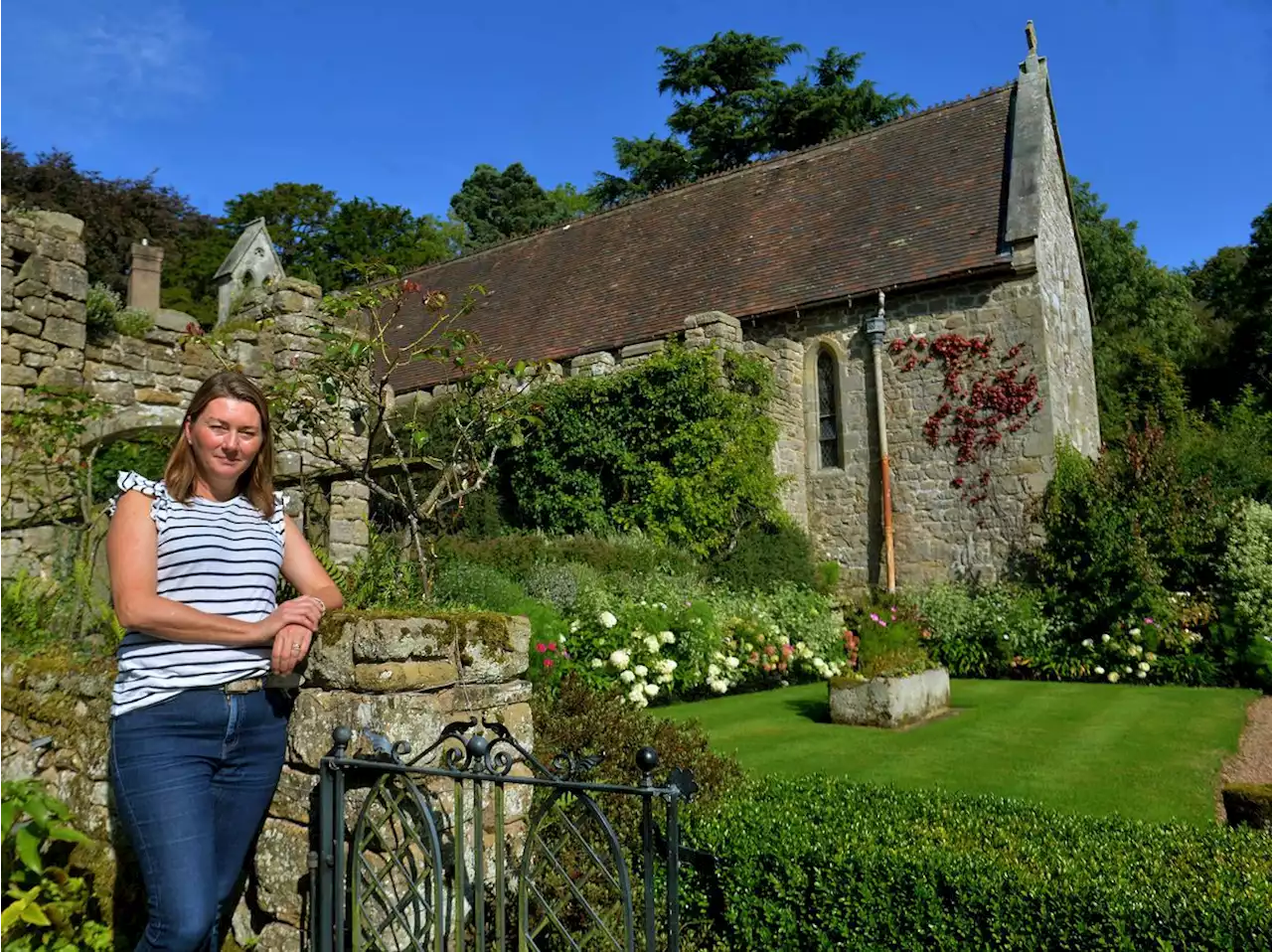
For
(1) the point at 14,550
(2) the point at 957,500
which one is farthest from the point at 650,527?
(1) the point at 14,550

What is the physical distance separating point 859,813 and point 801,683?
22.6 feet

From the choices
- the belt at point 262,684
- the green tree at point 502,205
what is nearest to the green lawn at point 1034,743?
the belt at point 262,684

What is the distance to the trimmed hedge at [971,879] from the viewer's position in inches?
109

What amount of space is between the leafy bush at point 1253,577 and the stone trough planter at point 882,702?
4329 mm

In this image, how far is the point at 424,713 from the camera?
2932mm

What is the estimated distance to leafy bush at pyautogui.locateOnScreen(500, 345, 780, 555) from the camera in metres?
12.8

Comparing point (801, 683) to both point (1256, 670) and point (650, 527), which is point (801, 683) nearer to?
point (650, 527)

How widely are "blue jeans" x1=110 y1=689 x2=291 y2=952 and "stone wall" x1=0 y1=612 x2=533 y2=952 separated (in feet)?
1.17

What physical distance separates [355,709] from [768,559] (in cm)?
1016

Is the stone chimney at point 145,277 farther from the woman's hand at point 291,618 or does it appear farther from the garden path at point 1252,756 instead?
the garden path at point 1252,756

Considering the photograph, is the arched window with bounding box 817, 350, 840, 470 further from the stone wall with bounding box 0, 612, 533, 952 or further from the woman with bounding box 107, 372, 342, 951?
the woman with bounding box 107, 372, 342, 951

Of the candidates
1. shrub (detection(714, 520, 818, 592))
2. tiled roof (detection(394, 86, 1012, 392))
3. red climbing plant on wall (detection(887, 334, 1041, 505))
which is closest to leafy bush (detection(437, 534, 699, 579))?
shrub (detection(714, 520, 818, 592))

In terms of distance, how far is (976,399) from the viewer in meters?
13.0


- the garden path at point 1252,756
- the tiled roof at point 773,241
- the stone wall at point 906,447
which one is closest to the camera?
the garden path at point 1252,756
